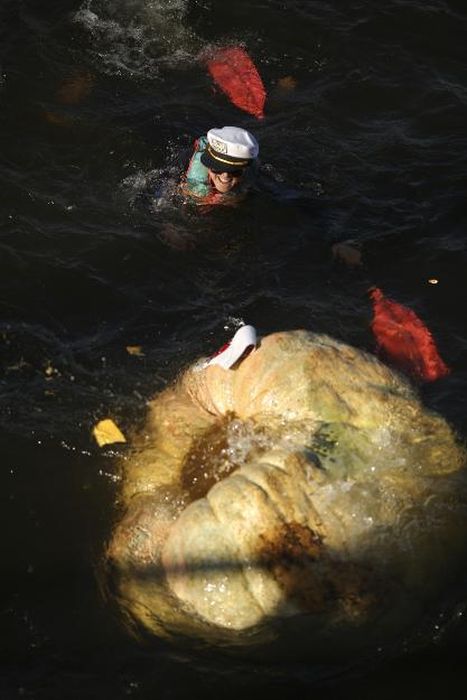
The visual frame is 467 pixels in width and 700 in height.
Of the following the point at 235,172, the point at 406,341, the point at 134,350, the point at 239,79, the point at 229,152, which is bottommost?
the point at 134,350

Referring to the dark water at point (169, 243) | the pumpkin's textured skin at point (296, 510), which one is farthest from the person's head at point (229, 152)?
the pumpkin's textured skin at point (296, 510)

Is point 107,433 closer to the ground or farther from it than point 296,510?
closer to the ground

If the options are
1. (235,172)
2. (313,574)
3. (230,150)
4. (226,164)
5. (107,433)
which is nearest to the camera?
(313,574)

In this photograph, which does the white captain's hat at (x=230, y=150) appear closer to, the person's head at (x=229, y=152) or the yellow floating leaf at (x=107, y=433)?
the person's head at (x=229, y=152)

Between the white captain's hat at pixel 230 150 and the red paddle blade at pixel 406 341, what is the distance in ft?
5.08

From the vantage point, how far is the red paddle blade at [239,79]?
820 centimetres

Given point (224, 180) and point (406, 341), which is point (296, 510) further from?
point (224, 180)

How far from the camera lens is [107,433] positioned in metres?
4.73

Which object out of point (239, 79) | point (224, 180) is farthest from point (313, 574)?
point (239, 79)

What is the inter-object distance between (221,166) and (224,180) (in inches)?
8.8

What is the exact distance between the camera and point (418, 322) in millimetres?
5758

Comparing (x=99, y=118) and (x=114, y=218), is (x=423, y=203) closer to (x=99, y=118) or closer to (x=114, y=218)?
(x=114, y=218)

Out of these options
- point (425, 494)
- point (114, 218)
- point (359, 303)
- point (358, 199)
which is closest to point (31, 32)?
point (114, 218)

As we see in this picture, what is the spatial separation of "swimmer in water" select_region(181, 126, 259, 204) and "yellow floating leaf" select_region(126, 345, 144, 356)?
172 cm
